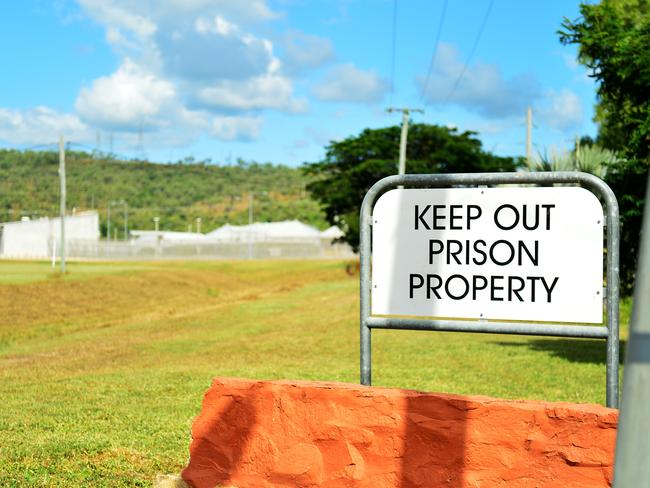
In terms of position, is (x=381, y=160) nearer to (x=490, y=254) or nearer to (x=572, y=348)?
(x=572, y=348)

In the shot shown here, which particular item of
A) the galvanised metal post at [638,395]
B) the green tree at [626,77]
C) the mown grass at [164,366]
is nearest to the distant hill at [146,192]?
the mown grass at [164,366]

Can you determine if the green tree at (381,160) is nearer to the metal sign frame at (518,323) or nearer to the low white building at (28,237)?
the low white building at (28,237)

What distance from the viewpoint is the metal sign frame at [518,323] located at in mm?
5203

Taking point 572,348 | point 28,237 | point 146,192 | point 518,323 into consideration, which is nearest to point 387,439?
point 518,323

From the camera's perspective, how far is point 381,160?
59.0 meters

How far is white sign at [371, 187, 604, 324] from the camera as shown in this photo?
17.7 ft

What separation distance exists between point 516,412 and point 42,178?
477 feet

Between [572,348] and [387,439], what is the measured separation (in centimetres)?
1340

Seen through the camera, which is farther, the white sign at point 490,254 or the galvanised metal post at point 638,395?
the white sign at point 490,254

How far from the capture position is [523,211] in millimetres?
5484

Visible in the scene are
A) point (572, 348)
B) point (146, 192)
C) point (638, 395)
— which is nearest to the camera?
point (638, 395)

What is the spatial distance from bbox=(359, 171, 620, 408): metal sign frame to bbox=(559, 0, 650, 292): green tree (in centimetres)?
872

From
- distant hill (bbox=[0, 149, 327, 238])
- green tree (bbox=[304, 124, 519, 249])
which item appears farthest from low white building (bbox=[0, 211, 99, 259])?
green tree (bbox=[304, 124, 519, 249])

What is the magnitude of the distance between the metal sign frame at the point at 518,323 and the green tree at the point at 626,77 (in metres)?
8.72
